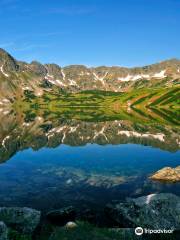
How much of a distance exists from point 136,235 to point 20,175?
30338 millimetres

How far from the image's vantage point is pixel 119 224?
108ft

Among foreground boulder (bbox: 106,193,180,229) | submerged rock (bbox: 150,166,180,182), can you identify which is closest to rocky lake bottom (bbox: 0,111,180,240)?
foreground boulder (bbox: 106,193,180,229)

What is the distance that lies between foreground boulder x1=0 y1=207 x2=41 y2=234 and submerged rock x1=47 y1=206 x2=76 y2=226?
99.3 inches

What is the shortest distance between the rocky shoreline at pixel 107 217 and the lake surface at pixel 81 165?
4.91 meters

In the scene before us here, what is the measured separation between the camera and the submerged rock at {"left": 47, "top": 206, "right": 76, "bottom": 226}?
111ft

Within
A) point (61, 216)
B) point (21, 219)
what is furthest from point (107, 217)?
point (21, 219)

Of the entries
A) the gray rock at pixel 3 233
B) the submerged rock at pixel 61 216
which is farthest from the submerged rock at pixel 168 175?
the gray rock at pixel 3 233

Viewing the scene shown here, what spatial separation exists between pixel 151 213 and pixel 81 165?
101ft

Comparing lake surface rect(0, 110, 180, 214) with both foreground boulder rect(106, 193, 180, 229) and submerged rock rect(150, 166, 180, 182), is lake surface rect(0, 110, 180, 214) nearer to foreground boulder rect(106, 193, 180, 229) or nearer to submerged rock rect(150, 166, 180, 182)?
submerged rock rect(150, 166, 180, 182)

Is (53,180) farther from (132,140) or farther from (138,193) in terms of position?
(132,140)

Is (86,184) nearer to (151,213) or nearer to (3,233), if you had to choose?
(151,213)

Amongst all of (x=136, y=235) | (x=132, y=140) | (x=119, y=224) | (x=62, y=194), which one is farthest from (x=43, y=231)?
(x=132, y=140)

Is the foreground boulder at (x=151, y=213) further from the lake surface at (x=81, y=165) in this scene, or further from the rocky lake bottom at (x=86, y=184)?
the lake surface at (x=81, y=165)

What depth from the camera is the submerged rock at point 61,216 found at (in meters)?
34.0
